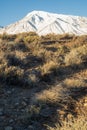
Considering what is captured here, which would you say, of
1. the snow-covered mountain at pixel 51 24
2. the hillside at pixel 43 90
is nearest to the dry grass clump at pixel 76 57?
the hillside at pixel 43 90

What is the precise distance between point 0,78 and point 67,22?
162 m

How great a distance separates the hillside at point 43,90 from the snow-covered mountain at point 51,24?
143 meters

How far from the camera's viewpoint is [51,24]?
581ft

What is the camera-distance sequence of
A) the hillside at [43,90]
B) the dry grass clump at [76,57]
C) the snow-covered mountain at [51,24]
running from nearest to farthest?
the hillside at [43,90] → the dry grass clump at [76,57] → the snow-covered mountain at [51,24]

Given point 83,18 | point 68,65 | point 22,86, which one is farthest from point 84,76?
point 83,18

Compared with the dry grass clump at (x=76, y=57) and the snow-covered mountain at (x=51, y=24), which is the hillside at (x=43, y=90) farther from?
the snow-covered mountain at (x=51, y=24)

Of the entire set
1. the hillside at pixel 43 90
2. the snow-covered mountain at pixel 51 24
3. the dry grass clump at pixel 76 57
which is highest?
the snow-covered mountain at pixel 51 24

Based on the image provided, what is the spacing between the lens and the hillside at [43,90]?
7977 mm

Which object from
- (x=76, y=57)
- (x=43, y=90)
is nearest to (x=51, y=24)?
(x=76, y=57)

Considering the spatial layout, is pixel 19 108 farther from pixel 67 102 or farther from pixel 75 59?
pixel 75 59

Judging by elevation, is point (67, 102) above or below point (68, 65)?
below

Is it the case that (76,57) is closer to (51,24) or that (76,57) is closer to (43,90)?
(43,90)

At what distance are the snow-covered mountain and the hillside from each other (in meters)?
143

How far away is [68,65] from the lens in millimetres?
12391
